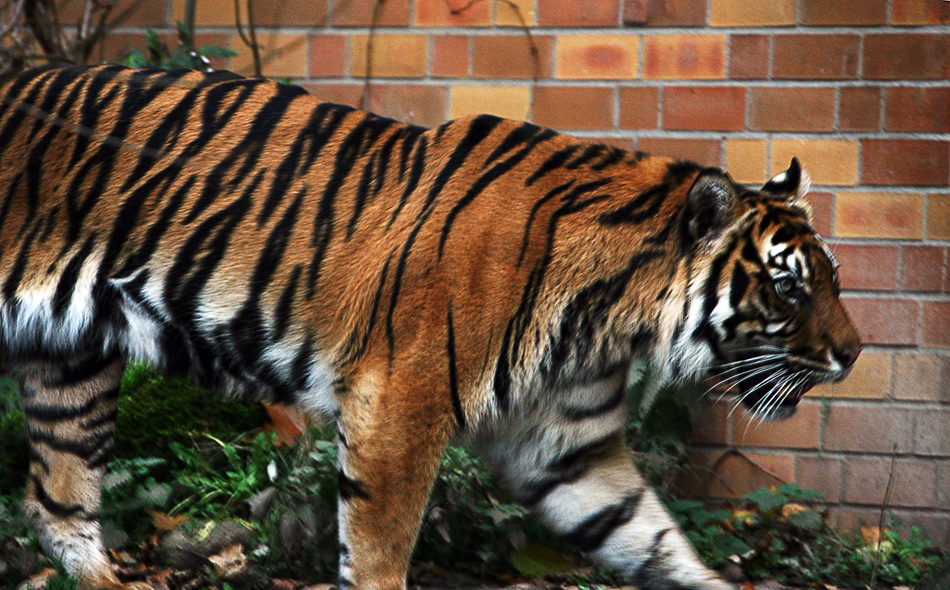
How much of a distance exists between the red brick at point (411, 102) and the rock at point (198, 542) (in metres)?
1.82

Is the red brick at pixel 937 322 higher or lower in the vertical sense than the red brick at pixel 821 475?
higher

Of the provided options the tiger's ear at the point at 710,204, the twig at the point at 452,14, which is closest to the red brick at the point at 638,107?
the twig at the point at 452,14

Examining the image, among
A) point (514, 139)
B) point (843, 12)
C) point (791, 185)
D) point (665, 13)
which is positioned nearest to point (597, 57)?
point (665, 13)

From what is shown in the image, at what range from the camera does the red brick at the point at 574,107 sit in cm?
413

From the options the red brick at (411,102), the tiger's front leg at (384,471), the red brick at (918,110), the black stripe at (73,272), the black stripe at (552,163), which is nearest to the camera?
the tiger's front leg at (384,471)

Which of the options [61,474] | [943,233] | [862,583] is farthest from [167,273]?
[943,233]

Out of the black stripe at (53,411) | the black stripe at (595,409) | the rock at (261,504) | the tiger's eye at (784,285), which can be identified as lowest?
the rock at (261,504)

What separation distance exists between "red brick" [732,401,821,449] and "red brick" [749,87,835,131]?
109 centimetres

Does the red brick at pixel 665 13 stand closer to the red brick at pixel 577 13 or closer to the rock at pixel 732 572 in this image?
the red brick at pixel 577 13

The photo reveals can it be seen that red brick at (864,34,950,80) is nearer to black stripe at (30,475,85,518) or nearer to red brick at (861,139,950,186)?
red brick at (861,139,950,186)

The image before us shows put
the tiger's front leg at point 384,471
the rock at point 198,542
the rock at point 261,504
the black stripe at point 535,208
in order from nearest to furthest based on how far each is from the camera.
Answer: the tiger's front leg at point 384,471
the black stripe at point 535,208
the rock at point 198,542
the rock at point 261,504

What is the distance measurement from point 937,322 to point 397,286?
7.57 feet

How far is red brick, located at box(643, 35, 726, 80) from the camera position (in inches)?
159

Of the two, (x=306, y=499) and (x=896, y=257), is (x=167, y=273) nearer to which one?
(x=306, y=499)
